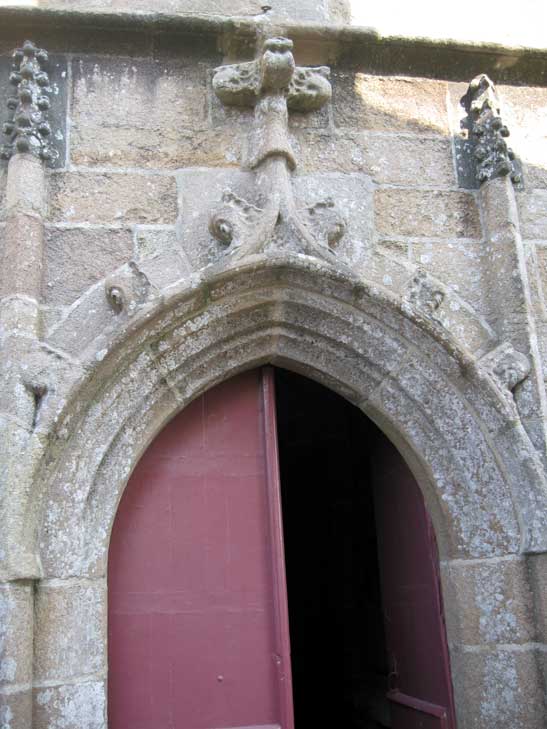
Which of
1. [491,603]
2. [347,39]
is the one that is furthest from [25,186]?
[491,603]

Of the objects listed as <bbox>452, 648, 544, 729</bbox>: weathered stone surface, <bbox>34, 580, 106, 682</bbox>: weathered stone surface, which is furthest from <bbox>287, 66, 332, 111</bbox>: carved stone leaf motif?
<bbox>452, 648, 544, 729</bbox>: weathered stone surface

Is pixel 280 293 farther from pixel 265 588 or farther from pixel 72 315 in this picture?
pixel 265 588

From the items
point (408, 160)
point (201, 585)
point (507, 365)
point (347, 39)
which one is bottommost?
point (201, 585)

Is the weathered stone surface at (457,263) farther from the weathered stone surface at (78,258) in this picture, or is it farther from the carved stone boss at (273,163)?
the weathered stone surface at (78,258)

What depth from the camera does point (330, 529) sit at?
5434 millimetres

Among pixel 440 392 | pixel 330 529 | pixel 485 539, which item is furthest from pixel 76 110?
pixel 330 529

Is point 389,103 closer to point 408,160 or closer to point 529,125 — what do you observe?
point 408,160

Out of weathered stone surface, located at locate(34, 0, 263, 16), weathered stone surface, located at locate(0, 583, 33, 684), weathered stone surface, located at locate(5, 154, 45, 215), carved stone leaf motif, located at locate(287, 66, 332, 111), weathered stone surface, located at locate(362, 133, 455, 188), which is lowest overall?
weathered stone surface, located at locate(0, 583, 33, 684)

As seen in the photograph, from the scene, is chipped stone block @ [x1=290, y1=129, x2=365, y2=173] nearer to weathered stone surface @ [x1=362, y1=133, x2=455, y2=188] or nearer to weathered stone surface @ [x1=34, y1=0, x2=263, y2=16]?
weathered stone surface @ [x1=362, y1=133, x2=455, y2=188]

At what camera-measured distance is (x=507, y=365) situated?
3.20 meters

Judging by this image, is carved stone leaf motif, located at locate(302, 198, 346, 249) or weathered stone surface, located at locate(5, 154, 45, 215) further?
carved stone leaf motif, located at locate(302, 198, 346, 249)

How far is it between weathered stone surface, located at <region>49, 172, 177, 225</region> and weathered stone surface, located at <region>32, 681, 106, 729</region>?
1724 mm

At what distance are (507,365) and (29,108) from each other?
214 cm

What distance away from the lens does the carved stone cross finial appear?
10.5 ft
